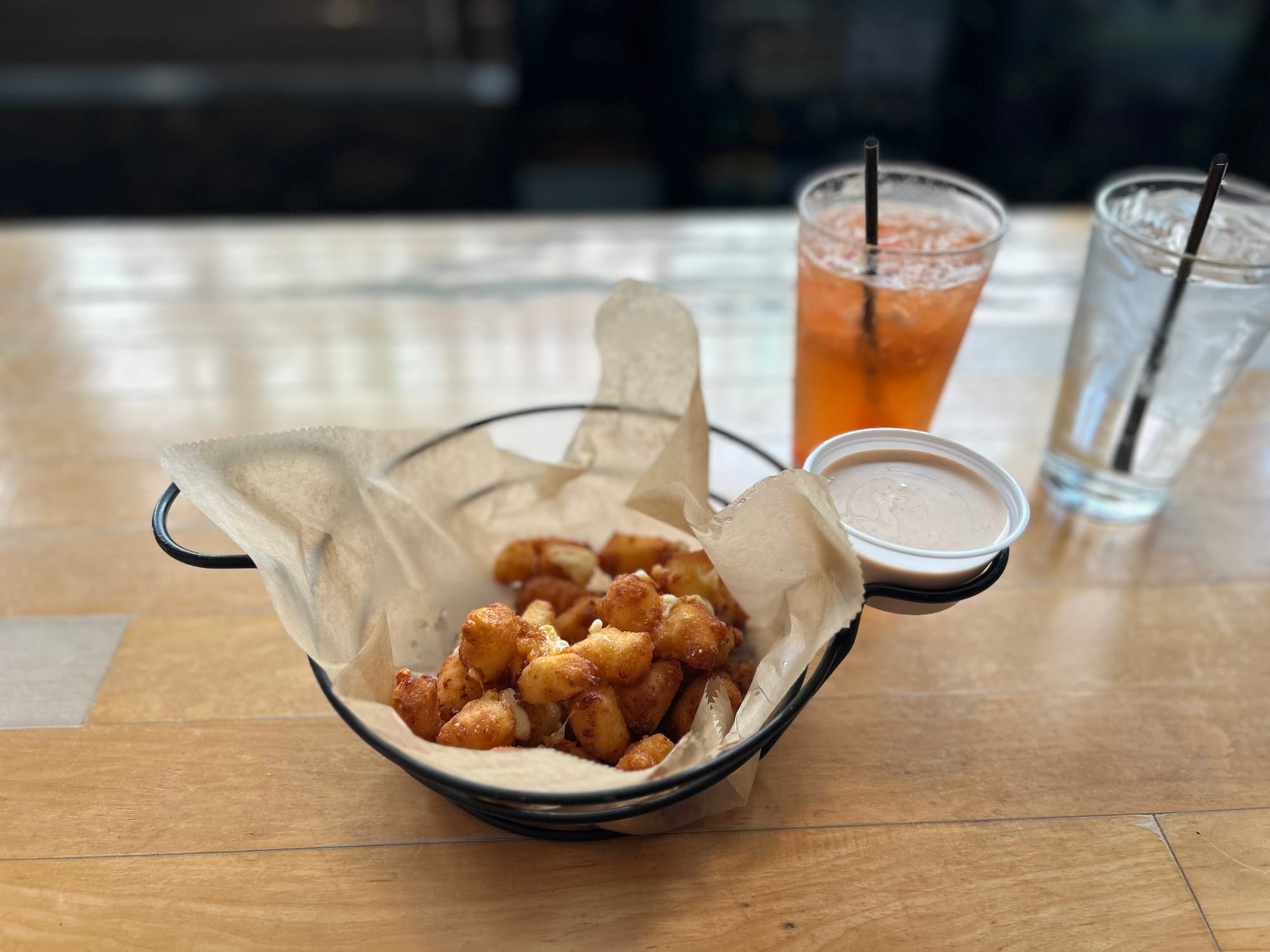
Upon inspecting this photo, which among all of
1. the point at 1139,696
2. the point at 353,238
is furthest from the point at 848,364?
the point at 353,238

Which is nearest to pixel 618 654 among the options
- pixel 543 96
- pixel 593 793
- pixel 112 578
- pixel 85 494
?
pixel 593 793

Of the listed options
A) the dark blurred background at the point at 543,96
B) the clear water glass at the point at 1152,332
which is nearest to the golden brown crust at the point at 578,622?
the clear water glass at the point at 1152,332

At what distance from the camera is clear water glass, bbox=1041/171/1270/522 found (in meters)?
0.87

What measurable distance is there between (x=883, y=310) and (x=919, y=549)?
291mm

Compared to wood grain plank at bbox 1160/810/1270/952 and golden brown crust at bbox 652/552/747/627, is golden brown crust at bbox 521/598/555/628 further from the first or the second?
wood grain plank at bbox 1160/810/1270/952

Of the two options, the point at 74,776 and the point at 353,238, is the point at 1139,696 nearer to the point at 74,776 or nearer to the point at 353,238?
the point at 74,776

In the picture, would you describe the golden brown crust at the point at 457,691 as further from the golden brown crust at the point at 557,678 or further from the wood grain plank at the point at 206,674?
the wood grain plank at the point at 206,674

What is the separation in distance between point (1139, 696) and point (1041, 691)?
0.08 meters

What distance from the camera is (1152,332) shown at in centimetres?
90

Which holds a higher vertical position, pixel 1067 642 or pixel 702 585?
pixel 702 585

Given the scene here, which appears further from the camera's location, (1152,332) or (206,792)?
(1152,332)

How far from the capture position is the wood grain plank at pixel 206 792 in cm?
69

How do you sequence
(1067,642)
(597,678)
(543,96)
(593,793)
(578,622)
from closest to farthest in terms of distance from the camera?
1. (593,793)
2. (597,678)
3. (578,622)
4. (1067,642)
5. (543,96)

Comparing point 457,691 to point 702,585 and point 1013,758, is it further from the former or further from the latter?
point 1013,758
